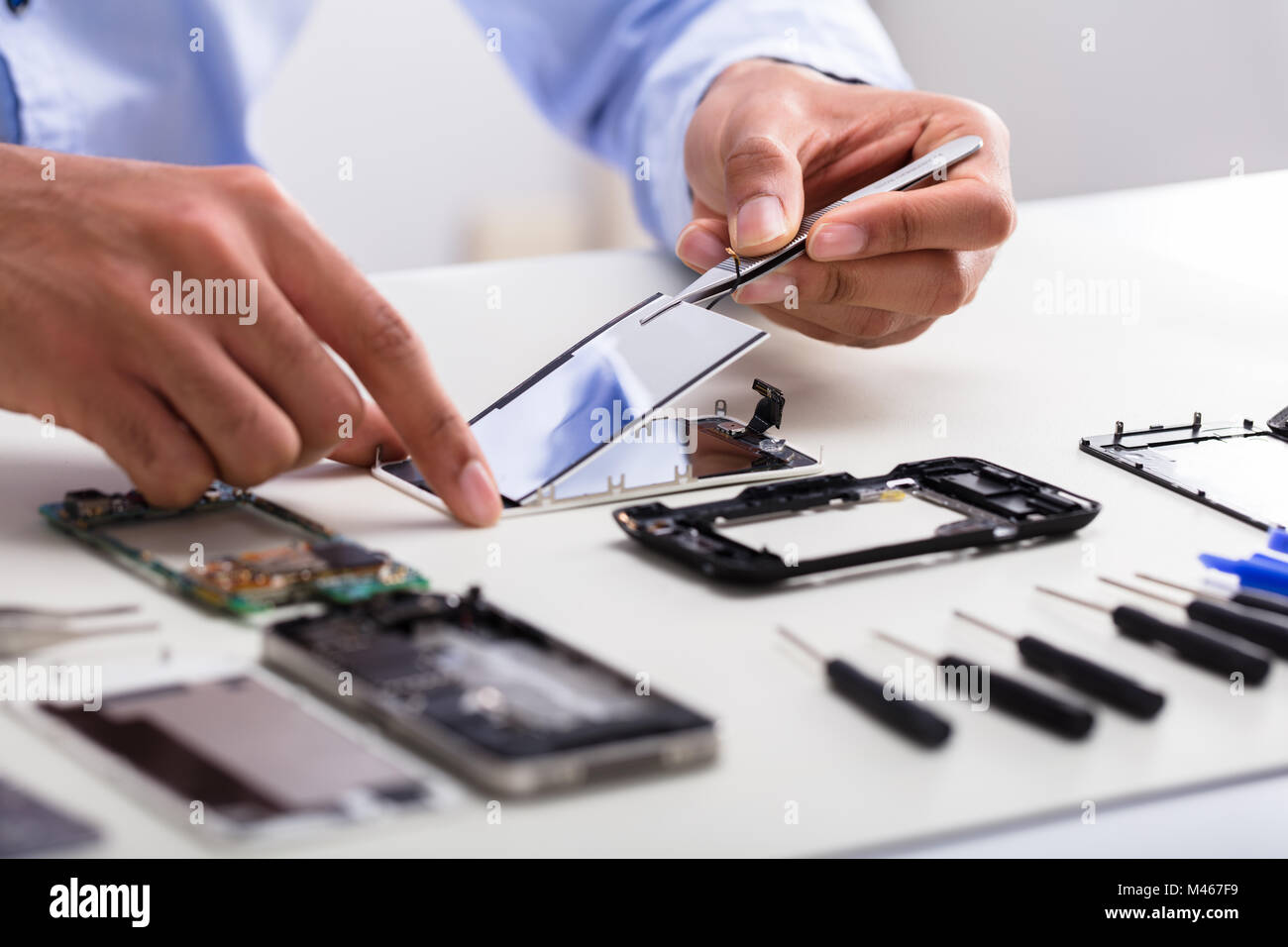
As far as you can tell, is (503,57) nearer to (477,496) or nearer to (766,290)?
(766,290)

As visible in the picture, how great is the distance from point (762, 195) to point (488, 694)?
0.58 metres

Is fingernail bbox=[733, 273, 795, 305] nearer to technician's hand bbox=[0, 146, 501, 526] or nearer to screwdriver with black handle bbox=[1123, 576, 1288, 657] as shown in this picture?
technician's hand bbox=[0, 146, 501, 526]

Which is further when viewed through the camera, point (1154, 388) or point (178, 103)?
point (178, 103)

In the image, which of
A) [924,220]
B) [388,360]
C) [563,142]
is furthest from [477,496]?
[563,142]

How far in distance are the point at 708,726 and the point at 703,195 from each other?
87 cm

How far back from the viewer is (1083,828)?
0.47 m

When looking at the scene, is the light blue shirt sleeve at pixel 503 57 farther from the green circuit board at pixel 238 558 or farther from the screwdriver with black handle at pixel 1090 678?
the screwdriver with black handle at pixel 1090 678

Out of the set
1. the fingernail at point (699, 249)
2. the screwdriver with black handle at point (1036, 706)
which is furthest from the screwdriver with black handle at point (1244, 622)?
the fingernail at point (699, 249)

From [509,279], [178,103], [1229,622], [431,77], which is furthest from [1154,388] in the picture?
[431,77]

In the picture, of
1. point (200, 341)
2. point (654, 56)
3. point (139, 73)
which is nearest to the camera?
point (200, 341)

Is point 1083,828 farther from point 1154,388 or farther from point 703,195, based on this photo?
point 703,195

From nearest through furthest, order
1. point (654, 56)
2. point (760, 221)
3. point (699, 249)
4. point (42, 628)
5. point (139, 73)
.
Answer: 1. point (42, 628)
2. point (760, 221)
3. point (699, 249)
4. point (139, 73)
5. point (654, 56)

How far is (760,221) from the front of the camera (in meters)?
0.95
